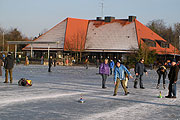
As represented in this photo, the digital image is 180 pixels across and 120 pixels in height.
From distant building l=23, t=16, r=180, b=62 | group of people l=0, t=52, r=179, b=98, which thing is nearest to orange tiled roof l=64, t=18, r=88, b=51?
distant building l=23, t=16, r=180, b=62

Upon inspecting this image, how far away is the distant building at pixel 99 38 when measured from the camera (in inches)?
2638

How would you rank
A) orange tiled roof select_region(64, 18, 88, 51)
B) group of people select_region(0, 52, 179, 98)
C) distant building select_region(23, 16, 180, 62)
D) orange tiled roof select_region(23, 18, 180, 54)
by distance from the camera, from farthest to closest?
1. orange tiled roof select_region(64, 18, 88, 51)
2. orange tiled roof select_region(23, 18, 180, 54)
3. distant building select_region(23, 16, 180, 62)
4. group of people select_region(0, 52, 179, 98)

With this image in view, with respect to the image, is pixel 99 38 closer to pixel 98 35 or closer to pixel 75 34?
pixel 98 35

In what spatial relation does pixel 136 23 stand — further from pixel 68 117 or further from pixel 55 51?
pixel 68 117

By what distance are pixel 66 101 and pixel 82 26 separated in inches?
2395

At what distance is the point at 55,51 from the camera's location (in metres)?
69.2

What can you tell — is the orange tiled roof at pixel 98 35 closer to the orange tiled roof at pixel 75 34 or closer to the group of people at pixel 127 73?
the orange tiled roof at pixel 75 34

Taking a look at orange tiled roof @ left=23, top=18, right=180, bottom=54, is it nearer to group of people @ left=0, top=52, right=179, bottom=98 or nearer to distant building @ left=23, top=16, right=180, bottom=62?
distant building @ left=23, top=16, right=180, bottom=62

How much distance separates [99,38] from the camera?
68.8m

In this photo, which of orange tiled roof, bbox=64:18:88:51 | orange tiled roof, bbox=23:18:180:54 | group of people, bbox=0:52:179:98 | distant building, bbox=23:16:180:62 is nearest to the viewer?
group of people, bbox=0:52:179:98

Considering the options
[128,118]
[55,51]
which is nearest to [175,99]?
[128,118]

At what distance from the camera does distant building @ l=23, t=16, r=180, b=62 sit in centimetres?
6700

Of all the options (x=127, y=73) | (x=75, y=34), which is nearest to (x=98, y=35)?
(x=75, y=34)

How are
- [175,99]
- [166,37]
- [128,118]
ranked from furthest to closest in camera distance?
[166,37], [175,99], [128,118]
